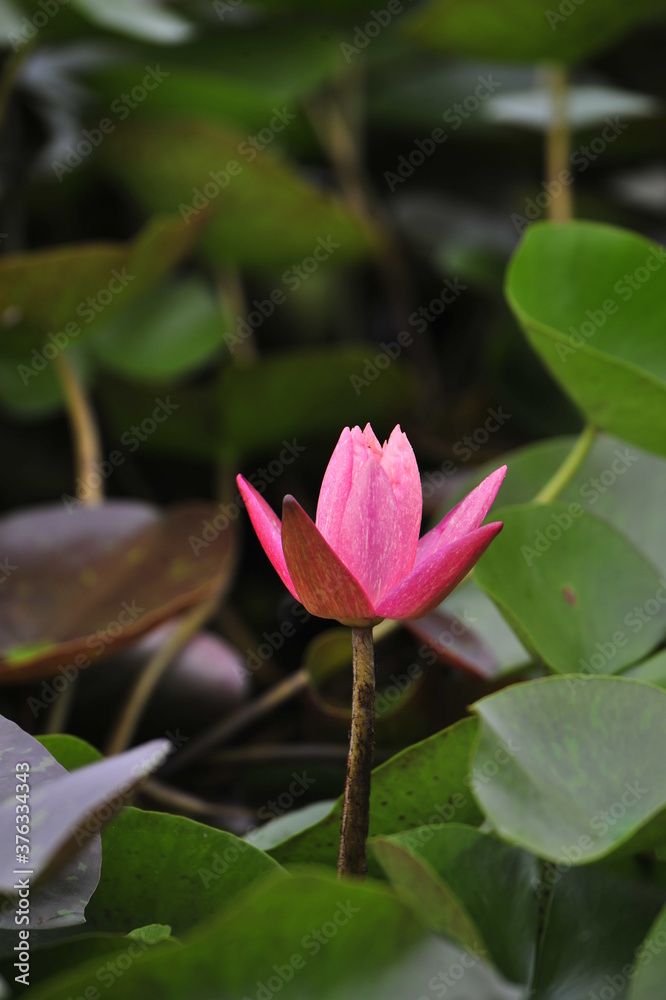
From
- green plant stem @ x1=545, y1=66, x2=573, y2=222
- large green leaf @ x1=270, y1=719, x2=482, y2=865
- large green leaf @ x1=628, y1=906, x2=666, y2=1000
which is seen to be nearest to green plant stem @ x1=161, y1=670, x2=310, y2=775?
large green leaf @ x1=270, y1=719, x2=482, y2=865

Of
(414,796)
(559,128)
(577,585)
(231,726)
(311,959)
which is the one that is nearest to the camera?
(311,959)

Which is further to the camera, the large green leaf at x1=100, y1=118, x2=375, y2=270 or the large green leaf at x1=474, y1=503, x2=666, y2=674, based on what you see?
the large green leaf at x1=100, y1=118, x2=375, y2=270

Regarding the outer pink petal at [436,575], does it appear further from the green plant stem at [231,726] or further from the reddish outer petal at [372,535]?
the green plant stem at [231,726]

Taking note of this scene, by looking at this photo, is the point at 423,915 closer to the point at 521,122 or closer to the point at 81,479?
the point at 81,479

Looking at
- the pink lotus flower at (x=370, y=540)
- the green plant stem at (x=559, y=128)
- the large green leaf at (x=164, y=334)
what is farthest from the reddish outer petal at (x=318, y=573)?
the green plant stem at (x=559, y=128)

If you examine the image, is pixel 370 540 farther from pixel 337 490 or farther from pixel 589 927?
pixel 589 927

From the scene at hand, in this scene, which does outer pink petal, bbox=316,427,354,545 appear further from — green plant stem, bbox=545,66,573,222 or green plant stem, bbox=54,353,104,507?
green plant stem, bbox=545,66,573,222

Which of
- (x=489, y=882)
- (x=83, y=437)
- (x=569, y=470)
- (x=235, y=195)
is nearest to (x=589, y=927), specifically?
(x=489, y=882)
